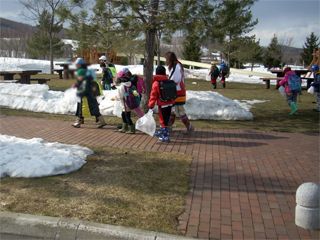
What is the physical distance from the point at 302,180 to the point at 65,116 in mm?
7004

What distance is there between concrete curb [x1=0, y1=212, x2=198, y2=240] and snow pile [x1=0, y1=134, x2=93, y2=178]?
137cm

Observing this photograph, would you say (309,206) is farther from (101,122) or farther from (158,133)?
(101,122)

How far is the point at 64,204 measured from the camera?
4.77 meters

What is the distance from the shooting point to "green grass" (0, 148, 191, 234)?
14.8 ft

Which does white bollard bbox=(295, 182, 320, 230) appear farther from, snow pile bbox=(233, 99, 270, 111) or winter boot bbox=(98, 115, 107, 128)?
snow pile bbox=(233, 99, 270, 111)

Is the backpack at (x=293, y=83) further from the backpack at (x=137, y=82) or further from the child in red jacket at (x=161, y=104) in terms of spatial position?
the child in red jacket at (x=161, y=104)

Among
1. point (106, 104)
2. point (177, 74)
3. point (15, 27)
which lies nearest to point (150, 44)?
point (106, 104)

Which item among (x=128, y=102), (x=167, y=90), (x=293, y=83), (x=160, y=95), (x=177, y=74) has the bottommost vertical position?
(x=128, y=102)

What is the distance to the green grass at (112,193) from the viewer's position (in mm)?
4500

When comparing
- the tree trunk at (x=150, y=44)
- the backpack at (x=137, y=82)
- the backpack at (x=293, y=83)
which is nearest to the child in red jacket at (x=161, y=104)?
the backpack at (x=137, y=82)

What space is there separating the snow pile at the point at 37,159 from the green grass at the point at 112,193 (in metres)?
0.15

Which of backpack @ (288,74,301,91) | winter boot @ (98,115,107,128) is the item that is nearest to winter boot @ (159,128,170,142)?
winter boot @ (98,115,107,128)

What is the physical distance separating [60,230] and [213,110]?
26.1 feet

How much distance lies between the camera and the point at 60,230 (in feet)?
13.8
